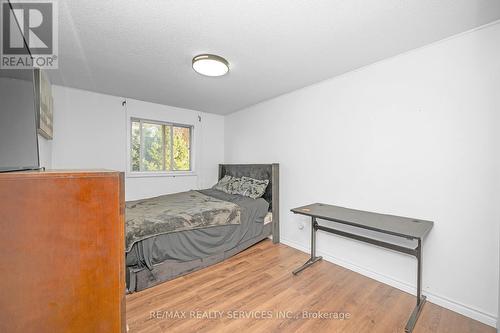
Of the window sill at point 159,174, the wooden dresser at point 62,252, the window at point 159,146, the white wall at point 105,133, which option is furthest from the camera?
the window at point 159,146

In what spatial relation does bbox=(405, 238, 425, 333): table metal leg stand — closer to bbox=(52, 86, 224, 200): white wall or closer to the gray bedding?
the gray bedding

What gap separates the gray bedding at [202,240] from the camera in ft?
6.79

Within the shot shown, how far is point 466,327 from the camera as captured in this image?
61.9 inches

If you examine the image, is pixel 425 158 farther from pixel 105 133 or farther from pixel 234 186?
pixel 105 133

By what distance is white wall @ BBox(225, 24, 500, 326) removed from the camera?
163 cm

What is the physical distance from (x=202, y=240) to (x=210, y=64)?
198cm

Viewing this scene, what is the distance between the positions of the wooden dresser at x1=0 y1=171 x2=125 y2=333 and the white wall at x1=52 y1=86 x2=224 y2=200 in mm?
2899

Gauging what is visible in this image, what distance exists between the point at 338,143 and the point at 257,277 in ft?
6.10

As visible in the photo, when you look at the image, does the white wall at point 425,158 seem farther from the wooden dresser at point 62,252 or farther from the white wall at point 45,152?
the white wall at point 45,152

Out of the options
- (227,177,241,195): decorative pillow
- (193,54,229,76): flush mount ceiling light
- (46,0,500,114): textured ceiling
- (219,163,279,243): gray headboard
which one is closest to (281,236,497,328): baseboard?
(219,163,279,243): gray headboard

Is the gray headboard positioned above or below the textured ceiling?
below

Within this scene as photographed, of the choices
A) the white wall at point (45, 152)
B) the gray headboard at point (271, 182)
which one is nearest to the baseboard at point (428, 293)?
the gray headboard at point (271, 182)

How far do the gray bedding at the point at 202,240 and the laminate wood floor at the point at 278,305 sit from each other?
25 cm

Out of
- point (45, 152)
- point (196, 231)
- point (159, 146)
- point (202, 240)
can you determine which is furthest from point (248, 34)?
point (159, 146)
